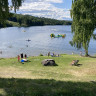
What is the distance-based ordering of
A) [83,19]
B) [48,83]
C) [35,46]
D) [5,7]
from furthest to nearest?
[35,46], [83,19], [5,7], [48,83]

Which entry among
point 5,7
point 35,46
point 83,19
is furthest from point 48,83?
point 35,46

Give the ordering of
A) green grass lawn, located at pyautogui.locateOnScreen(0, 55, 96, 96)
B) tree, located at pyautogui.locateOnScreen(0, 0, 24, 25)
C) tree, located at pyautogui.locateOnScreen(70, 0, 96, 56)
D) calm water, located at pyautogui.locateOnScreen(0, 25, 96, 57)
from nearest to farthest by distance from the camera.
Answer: green grass lawn, located at pyautogui.locateOnScreen(0, 55, 96, 96) < tree, located at pyautogui.locateOnScreen(0, 0, 24, 25) < tree, located at pyautogui.locateOnScreen(70, 0, 96, 56) < calm water, located at pyautogui.locateOnScreen(0, 25, 96, 57)

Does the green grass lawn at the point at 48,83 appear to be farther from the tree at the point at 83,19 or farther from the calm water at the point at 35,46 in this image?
the calm water at the point at 35,46

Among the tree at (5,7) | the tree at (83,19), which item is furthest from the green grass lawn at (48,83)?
the tree at (83,19)

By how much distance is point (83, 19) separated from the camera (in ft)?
100

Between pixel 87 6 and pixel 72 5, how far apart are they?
10.9ft

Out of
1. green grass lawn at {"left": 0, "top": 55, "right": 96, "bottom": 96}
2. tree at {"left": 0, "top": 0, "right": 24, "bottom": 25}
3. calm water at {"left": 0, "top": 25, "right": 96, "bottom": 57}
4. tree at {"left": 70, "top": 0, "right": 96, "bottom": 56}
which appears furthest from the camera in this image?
calm water at {"left": 0, "top": 25, "right": 96, "bottom": 57}

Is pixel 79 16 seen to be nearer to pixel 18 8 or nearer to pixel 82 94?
pixel 18 8

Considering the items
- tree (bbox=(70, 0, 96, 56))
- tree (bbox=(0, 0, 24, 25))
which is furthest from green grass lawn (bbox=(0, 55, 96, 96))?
tree (bbox=(70, 0, 96, 56))

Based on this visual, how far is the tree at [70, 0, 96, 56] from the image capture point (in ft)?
97.7

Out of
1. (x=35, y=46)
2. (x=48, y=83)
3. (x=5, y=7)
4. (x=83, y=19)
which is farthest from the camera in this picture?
(x=35, y=46)

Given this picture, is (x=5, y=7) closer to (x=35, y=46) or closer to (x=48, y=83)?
(x=48, y=83)

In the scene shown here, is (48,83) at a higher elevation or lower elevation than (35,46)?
higher

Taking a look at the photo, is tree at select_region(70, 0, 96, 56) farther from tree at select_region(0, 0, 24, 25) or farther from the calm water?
tree at select_region(0, 0, 24, 25)
